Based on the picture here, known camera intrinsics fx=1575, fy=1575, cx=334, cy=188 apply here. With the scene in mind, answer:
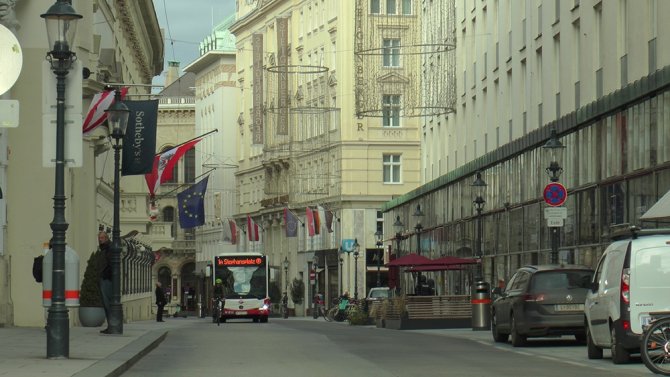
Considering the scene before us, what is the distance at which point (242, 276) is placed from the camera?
2808 inches

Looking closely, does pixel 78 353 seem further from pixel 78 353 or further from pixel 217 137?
pixel 217 137

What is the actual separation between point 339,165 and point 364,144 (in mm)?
2040

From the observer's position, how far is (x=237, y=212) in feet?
416

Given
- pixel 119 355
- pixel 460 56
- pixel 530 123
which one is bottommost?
pixel 119 355

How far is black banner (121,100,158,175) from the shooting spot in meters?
42.1

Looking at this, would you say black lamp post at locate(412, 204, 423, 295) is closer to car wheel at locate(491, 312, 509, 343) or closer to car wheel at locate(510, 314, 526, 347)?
car wheel at locate(491, 312, 509, 343)

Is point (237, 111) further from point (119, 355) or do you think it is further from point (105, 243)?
point (119, 355)

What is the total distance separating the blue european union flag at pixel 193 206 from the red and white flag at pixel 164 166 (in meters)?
12.8

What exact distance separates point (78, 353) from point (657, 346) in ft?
27.8

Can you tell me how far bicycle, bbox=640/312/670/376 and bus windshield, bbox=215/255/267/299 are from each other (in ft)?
168

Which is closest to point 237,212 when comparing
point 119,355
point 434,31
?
point 434,31

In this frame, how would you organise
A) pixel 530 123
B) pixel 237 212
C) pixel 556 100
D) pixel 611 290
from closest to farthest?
pixel 611 290
pixel 556 100
pixel 530 123
pixel 237 212

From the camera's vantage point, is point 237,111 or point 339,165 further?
point 237,111

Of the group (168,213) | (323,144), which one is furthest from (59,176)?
(168,213)
